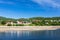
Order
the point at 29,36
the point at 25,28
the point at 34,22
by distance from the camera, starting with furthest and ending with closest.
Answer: the point at 34,22, the point at 25,28, the point at 29,36

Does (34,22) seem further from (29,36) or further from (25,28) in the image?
(29,36)

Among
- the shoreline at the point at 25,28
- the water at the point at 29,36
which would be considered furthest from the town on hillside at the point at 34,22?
the water at the point at 29,36

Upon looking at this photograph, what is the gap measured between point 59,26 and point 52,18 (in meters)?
6.46

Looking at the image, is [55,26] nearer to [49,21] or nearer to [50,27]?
[50,27]

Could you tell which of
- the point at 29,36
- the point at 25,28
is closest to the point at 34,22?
the point at 25,28

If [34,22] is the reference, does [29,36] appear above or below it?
below

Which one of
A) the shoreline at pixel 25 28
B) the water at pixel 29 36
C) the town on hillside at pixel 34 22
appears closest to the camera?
the water at pixel 29 36

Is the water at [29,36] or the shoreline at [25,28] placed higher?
the shoreline at [25,28]

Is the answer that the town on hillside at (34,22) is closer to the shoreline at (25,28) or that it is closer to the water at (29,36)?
the shoreline at (25,28)

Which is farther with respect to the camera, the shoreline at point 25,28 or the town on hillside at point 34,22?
the town on hillside at point 34,22

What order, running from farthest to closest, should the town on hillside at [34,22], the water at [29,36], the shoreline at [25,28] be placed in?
1. the town on hillside at [34,22]
2. the shoreline at [25,28]
3. the water at [29,36]

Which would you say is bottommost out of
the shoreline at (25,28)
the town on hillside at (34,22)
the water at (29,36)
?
the water at (29,36)

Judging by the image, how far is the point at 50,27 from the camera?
41.5 m

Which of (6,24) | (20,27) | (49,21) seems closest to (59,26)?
(49,21)
